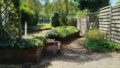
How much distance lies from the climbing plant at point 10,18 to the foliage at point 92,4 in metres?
14.6

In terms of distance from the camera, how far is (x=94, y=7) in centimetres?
2323

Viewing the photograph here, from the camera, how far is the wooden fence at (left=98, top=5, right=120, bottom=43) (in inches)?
447

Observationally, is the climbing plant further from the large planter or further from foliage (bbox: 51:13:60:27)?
foliage (bbox: 51:13:60:27)

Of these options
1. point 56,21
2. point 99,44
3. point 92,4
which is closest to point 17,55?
point 99,44

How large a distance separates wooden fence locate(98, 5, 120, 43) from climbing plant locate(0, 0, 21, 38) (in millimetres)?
4432

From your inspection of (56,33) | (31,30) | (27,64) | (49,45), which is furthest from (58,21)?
(27,64)

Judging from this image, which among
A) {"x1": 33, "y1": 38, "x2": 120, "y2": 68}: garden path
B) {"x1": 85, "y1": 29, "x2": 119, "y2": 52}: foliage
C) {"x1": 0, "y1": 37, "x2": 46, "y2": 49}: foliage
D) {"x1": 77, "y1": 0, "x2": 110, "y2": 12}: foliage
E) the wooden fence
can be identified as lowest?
{"x1": 33, "y1": 38, "x2": 120, "y2": 68}: garden path

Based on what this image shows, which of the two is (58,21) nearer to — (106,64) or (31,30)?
(31,30)

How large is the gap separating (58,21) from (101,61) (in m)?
22.9

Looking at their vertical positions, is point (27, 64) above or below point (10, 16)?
below

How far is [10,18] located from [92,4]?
14.8 metres

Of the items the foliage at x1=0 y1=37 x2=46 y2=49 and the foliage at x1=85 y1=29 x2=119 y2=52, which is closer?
the foliage at x1=0 y1=37 x2=46 y2=49

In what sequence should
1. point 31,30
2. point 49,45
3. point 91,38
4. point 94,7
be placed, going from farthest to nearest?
point 31,30, point 94,7, point 91,38, point 49,45

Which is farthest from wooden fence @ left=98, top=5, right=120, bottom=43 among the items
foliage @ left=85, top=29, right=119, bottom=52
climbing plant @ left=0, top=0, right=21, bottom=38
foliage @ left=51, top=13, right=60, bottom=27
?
foliage @ left=51, top=13, right=60, bottom=27
